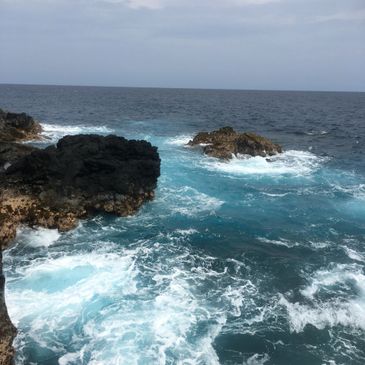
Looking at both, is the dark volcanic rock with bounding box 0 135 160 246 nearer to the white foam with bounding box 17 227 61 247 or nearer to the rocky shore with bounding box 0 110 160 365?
the rocky shore with bounding box 0 110 160 365

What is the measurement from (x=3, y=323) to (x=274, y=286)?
1325 centimetres

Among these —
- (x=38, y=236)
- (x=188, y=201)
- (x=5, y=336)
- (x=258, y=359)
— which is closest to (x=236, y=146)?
(x=188, y=201)

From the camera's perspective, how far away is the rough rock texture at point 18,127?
52.6 metres

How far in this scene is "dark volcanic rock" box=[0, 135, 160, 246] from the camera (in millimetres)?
26297

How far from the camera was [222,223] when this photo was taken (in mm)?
29078

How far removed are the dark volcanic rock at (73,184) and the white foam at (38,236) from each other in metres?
0.48

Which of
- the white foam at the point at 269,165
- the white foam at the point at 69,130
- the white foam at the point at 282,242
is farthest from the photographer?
the white foam at the point at 69,130

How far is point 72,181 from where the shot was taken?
2931 cm

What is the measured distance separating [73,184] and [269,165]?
2539cm

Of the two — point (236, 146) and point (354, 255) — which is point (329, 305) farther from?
point (236, 146)

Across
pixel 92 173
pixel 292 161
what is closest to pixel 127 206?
pixel 92 173

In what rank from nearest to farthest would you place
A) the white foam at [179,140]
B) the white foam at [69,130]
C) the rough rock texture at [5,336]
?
the rough rock texture at [5,336] → the white foam at [179,140] → the white foam at [69,130]

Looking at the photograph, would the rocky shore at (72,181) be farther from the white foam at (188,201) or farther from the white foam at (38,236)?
the white foam at (188,201)

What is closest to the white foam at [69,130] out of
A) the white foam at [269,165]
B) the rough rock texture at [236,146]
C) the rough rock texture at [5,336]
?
the rough rock texture at [236,146]
